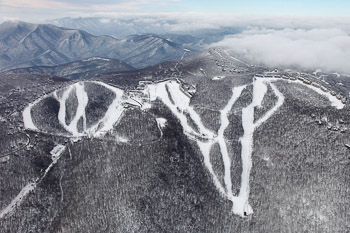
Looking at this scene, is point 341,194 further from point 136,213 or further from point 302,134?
point 136,213

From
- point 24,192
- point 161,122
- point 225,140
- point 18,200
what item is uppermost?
point 161,122

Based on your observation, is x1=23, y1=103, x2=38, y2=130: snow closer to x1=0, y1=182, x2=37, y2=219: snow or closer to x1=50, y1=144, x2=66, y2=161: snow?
x1=50, y1=144, x2=66, y2=161: snow

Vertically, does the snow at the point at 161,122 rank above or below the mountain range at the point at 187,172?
above

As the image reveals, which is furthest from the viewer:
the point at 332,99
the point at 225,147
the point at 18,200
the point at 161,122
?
the point at 332,99

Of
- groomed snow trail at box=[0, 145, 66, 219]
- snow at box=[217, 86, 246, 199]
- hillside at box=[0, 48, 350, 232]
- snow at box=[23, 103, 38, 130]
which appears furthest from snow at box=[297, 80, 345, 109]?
snow at box=[23, 103, 38, 130]

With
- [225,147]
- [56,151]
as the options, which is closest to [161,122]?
[225,147]

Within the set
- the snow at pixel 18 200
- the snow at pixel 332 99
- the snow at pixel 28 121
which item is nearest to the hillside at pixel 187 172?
the snow at pixel 18 200

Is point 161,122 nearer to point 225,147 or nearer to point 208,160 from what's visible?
point 208,160

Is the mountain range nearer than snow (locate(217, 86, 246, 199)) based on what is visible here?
Yes

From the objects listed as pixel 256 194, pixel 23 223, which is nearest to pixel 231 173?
pixel 256 194

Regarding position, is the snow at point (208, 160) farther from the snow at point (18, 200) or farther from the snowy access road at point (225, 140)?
the snow at point (18, 200)

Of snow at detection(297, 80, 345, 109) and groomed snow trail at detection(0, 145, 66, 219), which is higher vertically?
snow at detection(297, 80, 345, 109)
